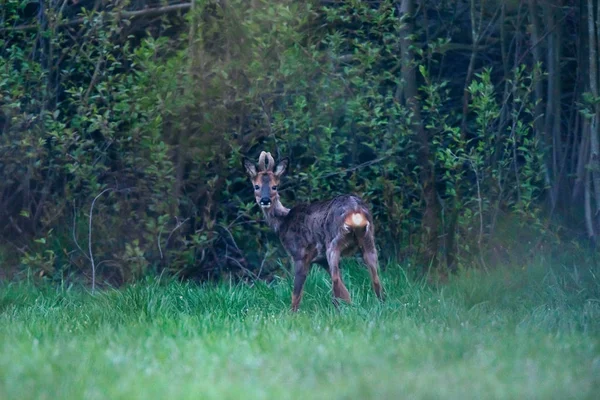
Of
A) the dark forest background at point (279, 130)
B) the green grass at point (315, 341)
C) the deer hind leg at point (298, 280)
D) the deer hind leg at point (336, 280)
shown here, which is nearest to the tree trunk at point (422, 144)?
the dark forest background at point (279, 130)

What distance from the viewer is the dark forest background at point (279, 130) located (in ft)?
34.9

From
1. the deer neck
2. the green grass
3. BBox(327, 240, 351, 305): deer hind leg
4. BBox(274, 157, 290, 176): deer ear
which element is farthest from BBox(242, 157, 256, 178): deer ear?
BBox(327, 240, 351, 305): deer hind leg

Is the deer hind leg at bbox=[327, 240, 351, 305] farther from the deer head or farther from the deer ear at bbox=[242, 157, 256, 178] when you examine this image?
the deer ear at bbox=[242, 157, 256, 178]

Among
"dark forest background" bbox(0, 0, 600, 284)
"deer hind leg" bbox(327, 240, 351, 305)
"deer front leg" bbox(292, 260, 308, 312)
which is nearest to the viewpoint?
"deer hind leg" bbox(327, 240, 351, 305)

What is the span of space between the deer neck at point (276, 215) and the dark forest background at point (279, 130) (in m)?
0.60

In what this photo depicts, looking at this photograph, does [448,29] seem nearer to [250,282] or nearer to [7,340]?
[250,282]

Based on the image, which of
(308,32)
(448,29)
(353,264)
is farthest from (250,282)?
(448,29)

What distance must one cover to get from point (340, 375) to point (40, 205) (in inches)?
263

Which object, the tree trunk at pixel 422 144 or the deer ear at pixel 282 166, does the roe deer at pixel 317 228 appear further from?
the tree trunk at pixel 422 144

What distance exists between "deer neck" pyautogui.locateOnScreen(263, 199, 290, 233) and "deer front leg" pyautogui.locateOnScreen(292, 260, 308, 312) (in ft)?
2.14

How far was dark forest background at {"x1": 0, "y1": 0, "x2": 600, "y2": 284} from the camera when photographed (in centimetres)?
1065

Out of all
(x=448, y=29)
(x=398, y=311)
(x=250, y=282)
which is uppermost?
(x=448, y=29)

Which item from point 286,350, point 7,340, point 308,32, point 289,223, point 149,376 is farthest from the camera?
point 308,32

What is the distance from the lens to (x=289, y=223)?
10.2 meters
